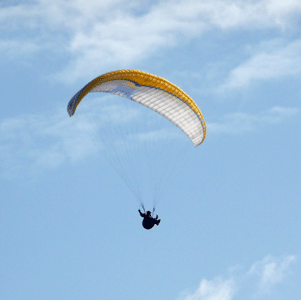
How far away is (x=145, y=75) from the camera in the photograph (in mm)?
38188

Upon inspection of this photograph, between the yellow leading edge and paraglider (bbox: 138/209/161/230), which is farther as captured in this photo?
paraglider (bbox: 138/209/161/230)

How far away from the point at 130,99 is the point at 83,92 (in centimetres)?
486

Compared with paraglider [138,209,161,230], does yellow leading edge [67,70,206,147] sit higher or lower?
higher

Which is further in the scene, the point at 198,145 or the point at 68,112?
the point at 198,145

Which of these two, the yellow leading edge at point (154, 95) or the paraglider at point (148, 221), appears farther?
the paraglider at point (148, 221)

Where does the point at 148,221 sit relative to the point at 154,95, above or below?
below

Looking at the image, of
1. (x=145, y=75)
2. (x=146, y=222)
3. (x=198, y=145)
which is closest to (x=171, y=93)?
(x=145, y=75)

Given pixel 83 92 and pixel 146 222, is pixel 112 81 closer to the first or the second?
pixel 83 92

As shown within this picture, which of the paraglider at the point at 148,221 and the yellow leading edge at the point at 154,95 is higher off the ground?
the yellow leading edge at the point at 154,95

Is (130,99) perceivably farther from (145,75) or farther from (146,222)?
(146,222)

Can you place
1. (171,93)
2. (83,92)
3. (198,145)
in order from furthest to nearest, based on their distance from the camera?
(198,145) < (171,93) < (83,92)

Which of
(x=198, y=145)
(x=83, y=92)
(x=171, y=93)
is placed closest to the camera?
(x=83, y=92)

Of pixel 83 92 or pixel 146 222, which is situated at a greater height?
pixel 83 92

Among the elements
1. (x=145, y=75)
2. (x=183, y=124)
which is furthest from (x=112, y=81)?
(x=183, y=124)
